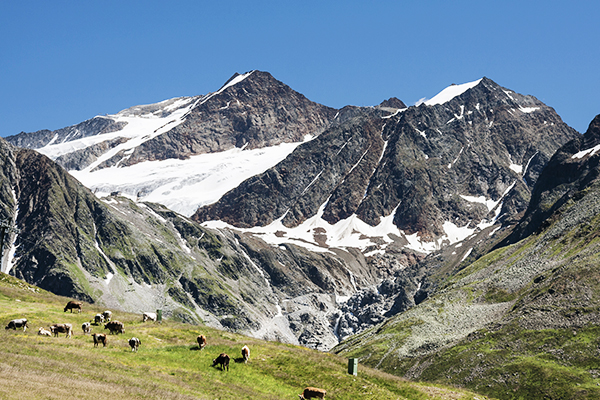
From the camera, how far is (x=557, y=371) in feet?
262

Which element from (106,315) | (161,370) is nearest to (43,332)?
(106,315)

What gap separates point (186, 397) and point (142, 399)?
3.08 m

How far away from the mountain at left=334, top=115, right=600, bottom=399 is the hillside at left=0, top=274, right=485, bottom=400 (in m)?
39.4

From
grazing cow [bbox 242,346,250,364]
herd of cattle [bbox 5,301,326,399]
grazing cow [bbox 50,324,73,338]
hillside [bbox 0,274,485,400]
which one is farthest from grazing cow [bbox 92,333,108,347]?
grazing cow [bbox 242,346,250,364]

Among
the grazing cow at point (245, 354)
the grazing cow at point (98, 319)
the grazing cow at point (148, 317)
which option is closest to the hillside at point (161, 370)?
the grazing cow at point (245, 354)

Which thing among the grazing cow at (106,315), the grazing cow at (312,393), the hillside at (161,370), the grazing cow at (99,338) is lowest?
the grazing cow at (312,393)

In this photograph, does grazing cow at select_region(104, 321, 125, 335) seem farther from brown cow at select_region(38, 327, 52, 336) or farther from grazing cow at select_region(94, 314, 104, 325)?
brown cow at select_region(38, 327, 52, 336)

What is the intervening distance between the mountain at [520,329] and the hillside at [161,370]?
39440 millimetres

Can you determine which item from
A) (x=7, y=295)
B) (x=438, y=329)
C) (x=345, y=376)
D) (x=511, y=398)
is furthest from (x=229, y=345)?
(x=438, y=329)

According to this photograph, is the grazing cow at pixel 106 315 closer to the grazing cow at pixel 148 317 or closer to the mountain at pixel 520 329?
the grazing cow at pixel 148 317

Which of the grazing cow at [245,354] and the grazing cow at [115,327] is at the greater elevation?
the grazing cow at [115,327]

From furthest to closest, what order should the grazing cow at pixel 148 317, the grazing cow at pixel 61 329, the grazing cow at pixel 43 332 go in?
the grazing cow at pixel 148 317 → the grazing cow at pixel 61 329 → the grazing cow at pixel 43 332

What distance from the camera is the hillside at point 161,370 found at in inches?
1325

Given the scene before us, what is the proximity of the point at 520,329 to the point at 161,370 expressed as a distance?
8099 centimetres
